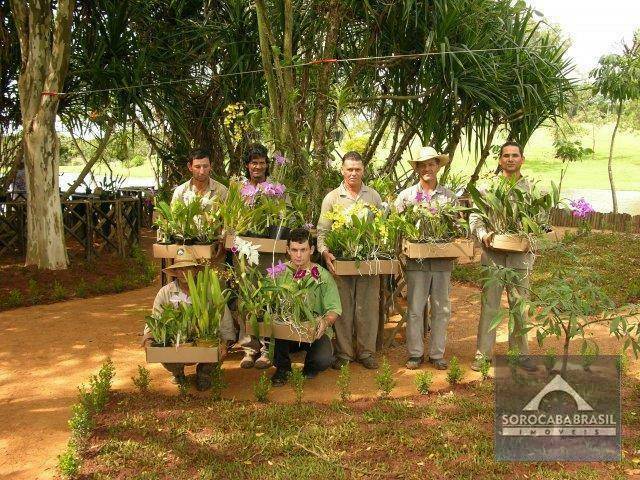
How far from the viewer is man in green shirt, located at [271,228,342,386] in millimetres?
3891

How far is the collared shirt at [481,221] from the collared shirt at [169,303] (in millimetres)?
1769

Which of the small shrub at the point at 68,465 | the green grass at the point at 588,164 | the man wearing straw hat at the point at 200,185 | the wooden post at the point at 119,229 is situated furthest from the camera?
the green grass at the point at 588,164

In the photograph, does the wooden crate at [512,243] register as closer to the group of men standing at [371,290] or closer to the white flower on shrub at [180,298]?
the group of men standing at [371,290]

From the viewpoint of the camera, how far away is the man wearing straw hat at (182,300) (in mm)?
3689

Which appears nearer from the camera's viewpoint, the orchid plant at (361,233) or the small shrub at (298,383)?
the small shrub at (298,383)

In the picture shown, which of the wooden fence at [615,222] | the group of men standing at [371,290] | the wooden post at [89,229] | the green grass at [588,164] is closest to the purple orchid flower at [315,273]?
the group of men standing at [371,290]

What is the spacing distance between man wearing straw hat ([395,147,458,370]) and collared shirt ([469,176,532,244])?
209 mm

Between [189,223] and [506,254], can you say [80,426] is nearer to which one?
[189,223]

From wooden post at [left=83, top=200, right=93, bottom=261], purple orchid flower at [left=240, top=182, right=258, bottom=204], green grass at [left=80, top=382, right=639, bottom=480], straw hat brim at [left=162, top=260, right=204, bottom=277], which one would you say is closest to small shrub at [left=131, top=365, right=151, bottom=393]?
green grass at [left=80, top=382, right=639, bottom=480]

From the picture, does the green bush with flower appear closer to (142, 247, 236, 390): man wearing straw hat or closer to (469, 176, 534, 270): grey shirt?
(142, 247, 236, 390): man wearing straw hat

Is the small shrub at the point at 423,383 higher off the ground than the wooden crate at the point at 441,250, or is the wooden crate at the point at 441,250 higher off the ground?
the wooden crate at the point at 441,250

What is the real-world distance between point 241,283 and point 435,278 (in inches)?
53.2

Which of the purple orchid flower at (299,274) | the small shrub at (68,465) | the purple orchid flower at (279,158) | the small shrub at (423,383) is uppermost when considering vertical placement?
the purple orchid flower at (279,158)

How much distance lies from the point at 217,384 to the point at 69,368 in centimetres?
131
